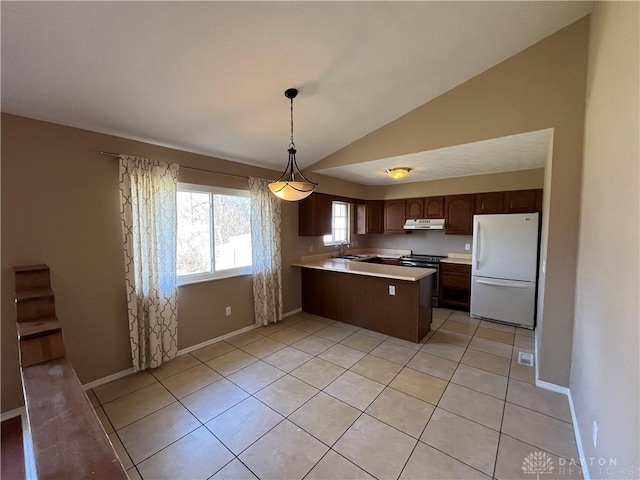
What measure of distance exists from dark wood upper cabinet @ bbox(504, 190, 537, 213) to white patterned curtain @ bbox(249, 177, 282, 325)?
370 cm

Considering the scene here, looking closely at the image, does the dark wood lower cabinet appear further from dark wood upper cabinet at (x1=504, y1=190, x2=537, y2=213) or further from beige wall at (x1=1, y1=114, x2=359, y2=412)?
beige wall at (x1=1, y1=114, x2=359, y2=412)

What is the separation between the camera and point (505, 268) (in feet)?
12.4

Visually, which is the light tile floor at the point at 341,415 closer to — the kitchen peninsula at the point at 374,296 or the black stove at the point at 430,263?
the kitchen peninsula at the point at 374,296

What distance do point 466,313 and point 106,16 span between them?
534 centimetres

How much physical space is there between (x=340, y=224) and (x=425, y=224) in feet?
5.58

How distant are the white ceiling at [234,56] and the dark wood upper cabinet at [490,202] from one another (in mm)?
2350

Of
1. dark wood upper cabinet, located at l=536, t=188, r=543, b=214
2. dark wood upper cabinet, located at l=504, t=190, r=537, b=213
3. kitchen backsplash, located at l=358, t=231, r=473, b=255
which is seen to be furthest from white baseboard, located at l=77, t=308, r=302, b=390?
dark wood upper cabinet, located at l=536, t=188, r=543, b=214

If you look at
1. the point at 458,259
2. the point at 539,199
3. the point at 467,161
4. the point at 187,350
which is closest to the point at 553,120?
the point at 467,161

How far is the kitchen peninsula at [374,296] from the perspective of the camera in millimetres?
3320

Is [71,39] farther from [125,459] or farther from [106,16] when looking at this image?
[125,459]

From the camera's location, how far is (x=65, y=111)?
2105 millimetres

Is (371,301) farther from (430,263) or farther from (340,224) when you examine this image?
(340,224)

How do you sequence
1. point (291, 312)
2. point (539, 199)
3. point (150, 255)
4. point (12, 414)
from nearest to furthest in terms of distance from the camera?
1. point (12, 414)
2. point (150, 255)
3. point (539, 199)
4. point (291, 312)

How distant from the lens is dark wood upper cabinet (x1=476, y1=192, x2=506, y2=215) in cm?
425
